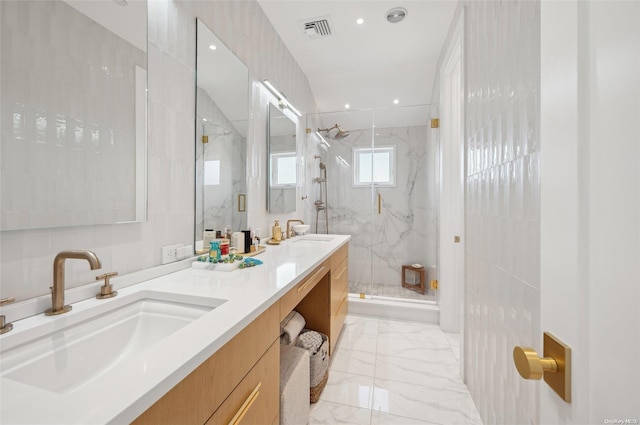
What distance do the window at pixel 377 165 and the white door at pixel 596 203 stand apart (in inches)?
127

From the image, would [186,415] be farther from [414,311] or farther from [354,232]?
[354,232]

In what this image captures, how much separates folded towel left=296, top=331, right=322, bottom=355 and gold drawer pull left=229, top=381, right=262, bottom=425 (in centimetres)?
78

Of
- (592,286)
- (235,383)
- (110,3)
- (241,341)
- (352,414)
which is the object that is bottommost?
(352,414)

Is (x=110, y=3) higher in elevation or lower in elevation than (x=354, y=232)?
higher

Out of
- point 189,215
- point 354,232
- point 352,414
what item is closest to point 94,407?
point 189,215

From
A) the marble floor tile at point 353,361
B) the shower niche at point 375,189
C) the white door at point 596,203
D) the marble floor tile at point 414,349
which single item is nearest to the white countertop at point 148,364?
the white door at point 596,203

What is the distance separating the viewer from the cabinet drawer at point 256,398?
708 mm

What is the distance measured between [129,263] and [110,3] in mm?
999

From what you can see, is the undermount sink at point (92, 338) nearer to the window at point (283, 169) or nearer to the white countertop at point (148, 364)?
the white countertop at point (148, 364)

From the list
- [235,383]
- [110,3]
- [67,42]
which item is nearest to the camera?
[235,383]

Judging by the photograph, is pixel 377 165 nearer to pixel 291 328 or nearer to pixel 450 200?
pixel 450 200

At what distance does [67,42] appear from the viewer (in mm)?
856

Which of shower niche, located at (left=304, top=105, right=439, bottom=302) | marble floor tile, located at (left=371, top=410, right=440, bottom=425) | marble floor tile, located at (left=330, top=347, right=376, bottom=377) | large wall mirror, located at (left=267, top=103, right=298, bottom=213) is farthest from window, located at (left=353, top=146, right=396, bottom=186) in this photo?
marble floor tile, located at (left=371, top=410, right=440, bottom=425)

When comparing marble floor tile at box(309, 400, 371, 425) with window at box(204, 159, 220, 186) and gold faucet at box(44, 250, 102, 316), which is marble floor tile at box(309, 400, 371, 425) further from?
window at box(204, 159, 220, 186)
